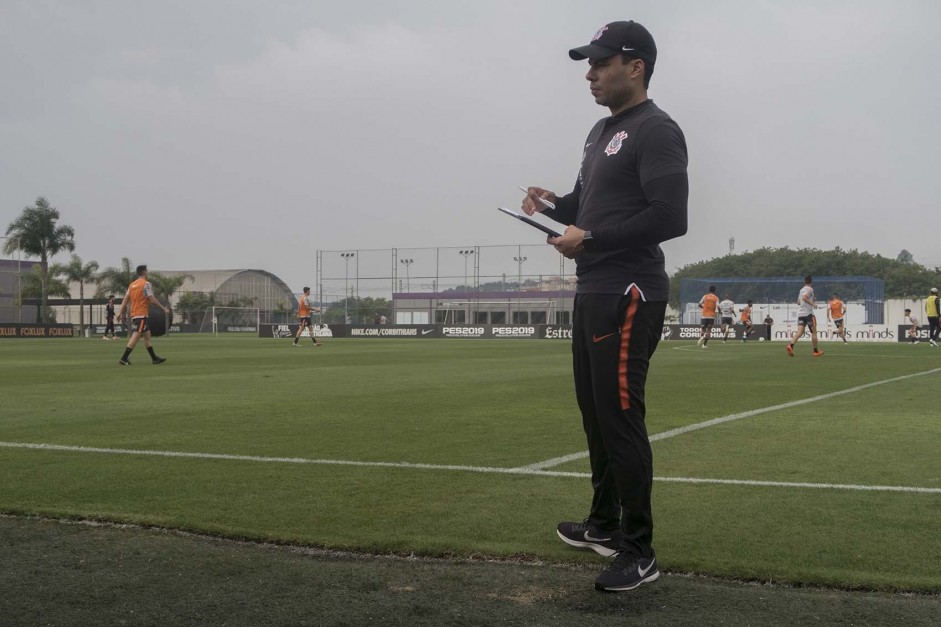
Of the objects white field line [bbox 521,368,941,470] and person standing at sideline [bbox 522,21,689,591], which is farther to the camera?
white field line [bbox 521,368,941,470]

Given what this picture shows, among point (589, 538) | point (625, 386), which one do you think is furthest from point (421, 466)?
point (625, 386)

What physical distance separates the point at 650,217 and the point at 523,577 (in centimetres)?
145

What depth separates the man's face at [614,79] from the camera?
4055 mm

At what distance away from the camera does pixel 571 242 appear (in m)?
3.95

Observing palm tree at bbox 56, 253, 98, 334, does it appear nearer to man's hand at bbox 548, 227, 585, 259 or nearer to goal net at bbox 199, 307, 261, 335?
goal net at bbox 199, 307, 261, 335

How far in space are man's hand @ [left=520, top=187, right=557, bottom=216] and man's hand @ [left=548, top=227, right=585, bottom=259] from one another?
1.78 feet

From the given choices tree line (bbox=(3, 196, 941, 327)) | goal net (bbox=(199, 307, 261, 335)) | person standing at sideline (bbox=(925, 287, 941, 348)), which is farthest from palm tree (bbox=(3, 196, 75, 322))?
person standing at sideline (bbox=(925, 287, 941, 348))

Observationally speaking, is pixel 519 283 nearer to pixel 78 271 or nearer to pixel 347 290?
pixel 347 290

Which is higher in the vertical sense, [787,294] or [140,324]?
[787,294]

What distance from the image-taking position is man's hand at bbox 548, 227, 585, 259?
13.0 ft

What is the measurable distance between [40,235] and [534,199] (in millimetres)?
72388

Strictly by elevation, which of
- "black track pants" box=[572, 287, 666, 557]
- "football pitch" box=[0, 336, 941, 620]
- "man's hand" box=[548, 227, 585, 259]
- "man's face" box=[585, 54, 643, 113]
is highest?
"man's face" box=[585, 54, 643, 113]

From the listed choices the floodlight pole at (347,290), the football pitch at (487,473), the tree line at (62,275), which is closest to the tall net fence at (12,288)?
the tree line at (62,275)

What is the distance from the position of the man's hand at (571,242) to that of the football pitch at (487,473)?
4.04ft
